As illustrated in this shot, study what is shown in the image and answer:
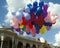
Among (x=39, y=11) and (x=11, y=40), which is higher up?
(x=11, y=40)

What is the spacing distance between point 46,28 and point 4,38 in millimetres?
21494

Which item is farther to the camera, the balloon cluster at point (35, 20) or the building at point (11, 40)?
the building at point (11, 40)

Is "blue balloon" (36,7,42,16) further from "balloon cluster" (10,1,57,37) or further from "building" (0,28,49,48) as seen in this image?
"building" (0,28,49,48)

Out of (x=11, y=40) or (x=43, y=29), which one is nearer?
(x=43, y=29)

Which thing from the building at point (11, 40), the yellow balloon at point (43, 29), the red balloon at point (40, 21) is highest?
the building at point (11, 40)

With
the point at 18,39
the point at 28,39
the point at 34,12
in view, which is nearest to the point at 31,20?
the point at 34,12

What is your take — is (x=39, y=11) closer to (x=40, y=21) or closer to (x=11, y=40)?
(x=40, y=21)

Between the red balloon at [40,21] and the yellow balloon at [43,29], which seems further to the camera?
the yellow balloon at [43,29]

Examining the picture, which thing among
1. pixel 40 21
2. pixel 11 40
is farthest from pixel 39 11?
pixel 11 40

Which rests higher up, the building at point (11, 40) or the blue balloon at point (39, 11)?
the building at point (11, 40)

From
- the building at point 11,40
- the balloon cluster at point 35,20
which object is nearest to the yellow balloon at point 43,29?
the balloon cluster at point 35,20

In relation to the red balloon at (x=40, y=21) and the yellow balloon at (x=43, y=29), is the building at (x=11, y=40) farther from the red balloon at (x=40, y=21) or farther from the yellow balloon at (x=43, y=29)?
the red balloon at (x=40, y=21)

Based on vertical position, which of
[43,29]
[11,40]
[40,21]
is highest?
[11,40]

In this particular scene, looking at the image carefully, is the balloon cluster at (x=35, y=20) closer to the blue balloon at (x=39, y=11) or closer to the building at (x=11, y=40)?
the blue balloon at (x=39, y=11)
